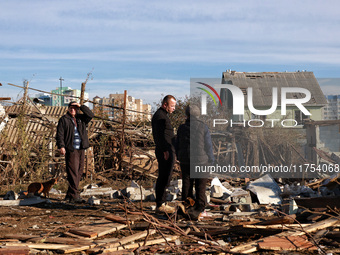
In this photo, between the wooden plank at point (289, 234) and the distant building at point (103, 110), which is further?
the distant building at point (103, 110)

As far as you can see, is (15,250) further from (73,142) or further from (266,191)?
(266,191)

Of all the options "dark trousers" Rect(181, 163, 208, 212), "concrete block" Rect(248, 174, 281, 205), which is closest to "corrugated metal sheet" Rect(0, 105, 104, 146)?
"concrete block" Rect(248, 174, 281, 205)

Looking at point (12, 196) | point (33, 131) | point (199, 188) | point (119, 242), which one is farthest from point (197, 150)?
point (33, 131)

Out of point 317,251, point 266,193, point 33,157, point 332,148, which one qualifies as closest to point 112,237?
point 317,251

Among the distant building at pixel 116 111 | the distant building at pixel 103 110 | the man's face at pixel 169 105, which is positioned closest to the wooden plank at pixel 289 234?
the man's face at pixel 169 105

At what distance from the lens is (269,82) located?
33969 mm

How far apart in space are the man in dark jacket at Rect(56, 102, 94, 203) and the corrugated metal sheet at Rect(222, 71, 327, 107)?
80.4 feet

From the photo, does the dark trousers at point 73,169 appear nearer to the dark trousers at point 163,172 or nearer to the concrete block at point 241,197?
the dark trousers at point 163,172

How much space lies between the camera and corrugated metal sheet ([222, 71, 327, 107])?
3356cm

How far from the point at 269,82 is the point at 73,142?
26636 millimetres

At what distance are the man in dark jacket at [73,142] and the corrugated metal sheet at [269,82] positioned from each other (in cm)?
2452

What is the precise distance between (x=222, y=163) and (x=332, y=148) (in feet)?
16.8

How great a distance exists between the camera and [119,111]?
46.0 feet

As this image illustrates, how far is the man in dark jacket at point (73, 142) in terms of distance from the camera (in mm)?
9109
